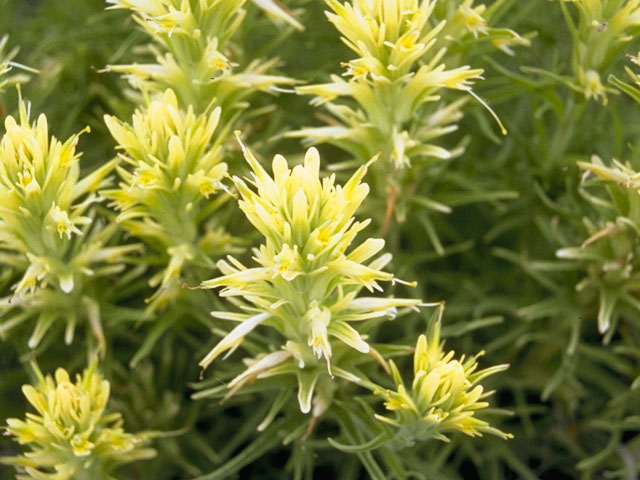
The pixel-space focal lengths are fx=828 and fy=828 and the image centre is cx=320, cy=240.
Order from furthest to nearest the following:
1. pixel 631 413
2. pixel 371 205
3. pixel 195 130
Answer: pixel 631 413 < pixel 371 205 < pixel 195 130

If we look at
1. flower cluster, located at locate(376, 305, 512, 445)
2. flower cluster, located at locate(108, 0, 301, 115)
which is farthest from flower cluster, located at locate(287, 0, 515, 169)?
flower cluster, located at locate(376, 305, 512, 445)

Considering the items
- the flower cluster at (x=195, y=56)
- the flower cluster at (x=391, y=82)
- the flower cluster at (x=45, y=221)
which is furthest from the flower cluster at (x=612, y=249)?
the flower cluster at (x=45, y=221)

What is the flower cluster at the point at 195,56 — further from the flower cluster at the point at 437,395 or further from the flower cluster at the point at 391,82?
the flower cluster at the point at 437,395

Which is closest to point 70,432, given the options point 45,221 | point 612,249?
point 45,221

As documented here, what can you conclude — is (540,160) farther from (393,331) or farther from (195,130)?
(195,130)

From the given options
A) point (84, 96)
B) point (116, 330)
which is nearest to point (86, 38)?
point (84, 96)
